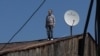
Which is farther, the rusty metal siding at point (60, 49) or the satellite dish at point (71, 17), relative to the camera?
the satellite dish at point (71, 17)

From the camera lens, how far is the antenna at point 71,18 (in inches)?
865

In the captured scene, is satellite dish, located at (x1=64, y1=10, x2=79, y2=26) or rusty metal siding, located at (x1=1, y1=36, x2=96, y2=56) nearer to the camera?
rusty metal siding, located at (x1=1, y1=36, x2=96, y2=56)

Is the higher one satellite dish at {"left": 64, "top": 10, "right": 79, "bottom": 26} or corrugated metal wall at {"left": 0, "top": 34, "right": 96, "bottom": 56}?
satellite dish at {"left": 64, "top": 10, "right": 79, "bottom": 26}

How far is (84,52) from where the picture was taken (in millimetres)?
21344

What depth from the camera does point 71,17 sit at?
2209 cm

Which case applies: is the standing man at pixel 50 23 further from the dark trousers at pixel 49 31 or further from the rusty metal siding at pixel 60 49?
the rusty metal siding at pixel 60 49

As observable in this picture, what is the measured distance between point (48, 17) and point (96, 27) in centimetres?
982

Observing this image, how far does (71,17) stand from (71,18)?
0.06 metres

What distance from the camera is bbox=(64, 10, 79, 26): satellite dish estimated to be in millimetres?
21969

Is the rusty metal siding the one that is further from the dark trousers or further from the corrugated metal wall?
the dark trousers

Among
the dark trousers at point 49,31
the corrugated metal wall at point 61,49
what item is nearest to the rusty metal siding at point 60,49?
the corrugated metal wall at point 61,49

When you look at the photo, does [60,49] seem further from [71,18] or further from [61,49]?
[71,18]

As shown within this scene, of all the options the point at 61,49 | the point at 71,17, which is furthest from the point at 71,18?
the point at 61,49

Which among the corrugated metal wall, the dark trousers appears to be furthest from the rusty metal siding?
→ the dark trousers
